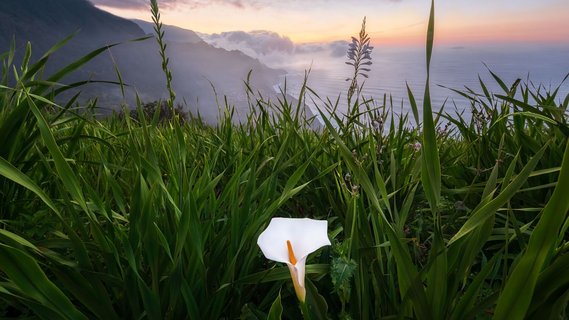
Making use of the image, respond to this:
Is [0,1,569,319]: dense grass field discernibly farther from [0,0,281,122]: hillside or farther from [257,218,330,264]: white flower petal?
[0,0,281,122]: hillside

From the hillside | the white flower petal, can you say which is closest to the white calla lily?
the white flower petal

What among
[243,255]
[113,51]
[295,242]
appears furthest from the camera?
[113,51]

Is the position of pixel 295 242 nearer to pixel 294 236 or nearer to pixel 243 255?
pixel 294 236

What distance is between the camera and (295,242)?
0.72 metres

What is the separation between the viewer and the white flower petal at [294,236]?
2.18ft

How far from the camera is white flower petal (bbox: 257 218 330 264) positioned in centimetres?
66

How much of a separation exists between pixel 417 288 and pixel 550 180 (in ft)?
4.31

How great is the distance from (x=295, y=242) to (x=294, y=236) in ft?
0.03

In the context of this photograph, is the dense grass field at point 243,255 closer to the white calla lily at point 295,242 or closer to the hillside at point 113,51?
the white calla lily at point 295,242

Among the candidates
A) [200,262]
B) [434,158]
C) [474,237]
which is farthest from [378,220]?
[200,262]

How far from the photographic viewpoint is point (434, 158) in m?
0.79

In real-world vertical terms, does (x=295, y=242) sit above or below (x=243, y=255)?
above

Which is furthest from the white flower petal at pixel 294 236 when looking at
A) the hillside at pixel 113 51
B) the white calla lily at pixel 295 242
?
the hillside at pixel 113 51

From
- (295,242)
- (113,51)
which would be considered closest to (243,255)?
(295,242)
